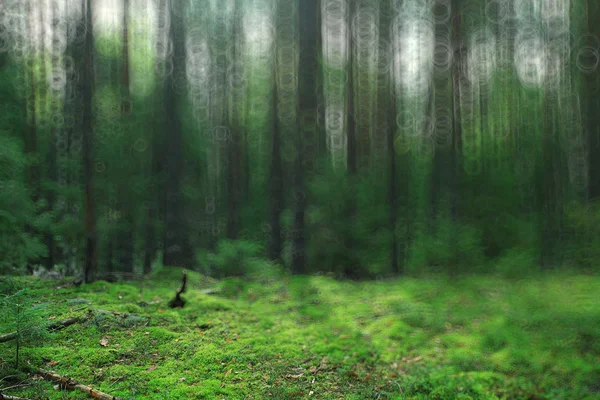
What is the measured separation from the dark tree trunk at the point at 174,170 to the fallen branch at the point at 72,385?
7.62 metres

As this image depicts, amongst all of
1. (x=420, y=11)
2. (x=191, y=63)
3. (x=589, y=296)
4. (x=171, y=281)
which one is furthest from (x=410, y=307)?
(x=191, y=63)

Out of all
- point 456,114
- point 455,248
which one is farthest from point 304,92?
point 455,248

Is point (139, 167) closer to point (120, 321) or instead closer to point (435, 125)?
point (120, 321)

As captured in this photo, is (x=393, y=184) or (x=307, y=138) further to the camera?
(x=393, y=184)

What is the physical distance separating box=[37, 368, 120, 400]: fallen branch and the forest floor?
0.08m

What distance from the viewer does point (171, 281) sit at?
918 cm

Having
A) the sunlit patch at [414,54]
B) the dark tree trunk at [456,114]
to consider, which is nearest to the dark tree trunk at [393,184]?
the sunlit patch at [414,54]

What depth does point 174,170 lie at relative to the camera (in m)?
12.0

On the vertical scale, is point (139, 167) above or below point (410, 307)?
above

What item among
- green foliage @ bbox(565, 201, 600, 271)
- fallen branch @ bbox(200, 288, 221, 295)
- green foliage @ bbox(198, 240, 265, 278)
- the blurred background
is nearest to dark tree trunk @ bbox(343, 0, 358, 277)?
the blurred background

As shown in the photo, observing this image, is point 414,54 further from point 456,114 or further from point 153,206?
point 153,206

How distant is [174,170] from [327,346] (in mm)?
8274

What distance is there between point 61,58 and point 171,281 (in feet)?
29.1

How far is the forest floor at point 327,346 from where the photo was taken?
463 cm
